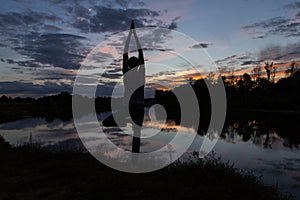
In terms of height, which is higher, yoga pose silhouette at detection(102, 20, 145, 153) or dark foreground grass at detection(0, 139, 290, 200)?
yoga pose silhouette at detection(102, 20, 145, 153)

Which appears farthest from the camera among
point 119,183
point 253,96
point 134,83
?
point 253,96

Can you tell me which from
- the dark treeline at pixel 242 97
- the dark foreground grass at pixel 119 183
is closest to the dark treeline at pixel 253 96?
the dark treeline at pixel 242 97

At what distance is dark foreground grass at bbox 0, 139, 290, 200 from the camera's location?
7586mm

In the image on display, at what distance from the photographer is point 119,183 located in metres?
8.61

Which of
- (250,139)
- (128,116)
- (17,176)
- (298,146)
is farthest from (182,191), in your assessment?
(250,139)

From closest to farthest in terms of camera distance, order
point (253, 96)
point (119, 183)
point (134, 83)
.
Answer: point (119, 183)
point (134, 83)
point (253, 96)

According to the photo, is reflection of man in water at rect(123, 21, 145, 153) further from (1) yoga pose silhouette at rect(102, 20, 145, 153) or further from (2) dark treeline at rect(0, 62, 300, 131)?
(2) dark treeline at rect(0, 62, 300, 131)

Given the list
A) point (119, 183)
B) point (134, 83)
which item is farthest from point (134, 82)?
point (119, 183)

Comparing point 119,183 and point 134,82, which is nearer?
point 119,183

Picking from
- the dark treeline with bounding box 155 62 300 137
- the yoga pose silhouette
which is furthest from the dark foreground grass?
the dark treeline with bounding box 155 62 300 137

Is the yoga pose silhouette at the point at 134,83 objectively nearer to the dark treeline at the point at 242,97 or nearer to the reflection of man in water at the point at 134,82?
the reflection of man in water at the point at 134,82

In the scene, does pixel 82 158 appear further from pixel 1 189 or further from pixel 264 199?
pixel 264 199

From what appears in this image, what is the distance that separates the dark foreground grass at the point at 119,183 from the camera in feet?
24.9

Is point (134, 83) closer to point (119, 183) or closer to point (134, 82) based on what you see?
point (134, 82)
